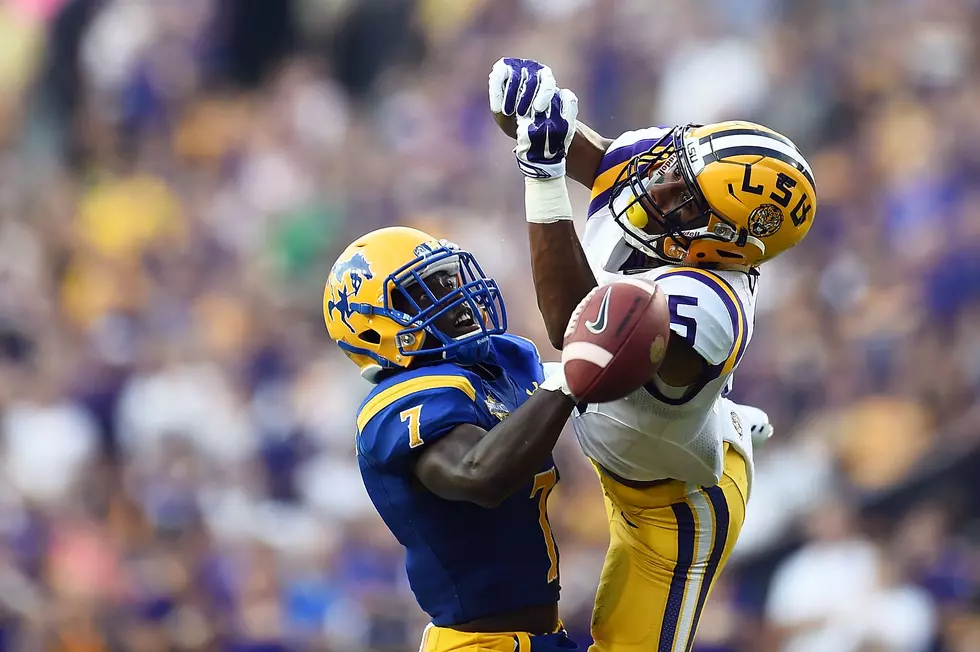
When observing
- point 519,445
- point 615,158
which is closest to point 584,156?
point 615,158

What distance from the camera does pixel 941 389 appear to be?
6.16 meters

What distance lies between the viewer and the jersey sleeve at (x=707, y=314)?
10.3 feet

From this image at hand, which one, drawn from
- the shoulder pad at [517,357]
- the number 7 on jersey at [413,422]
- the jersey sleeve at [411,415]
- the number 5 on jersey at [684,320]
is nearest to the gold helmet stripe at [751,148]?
the number 5 on jersey at [684,320]

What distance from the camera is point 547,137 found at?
10.3 feet

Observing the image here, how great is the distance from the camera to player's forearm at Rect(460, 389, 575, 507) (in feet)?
9.30

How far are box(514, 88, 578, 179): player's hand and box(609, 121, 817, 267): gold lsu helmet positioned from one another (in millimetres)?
304

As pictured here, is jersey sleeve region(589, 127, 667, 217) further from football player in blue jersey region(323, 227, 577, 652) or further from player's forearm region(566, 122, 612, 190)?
football player in blue jersey region(323, 227, 577, 652)

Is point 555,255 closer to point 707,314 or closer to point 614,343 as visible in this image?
point 707,314

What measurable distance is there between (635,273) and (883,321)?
3210mm

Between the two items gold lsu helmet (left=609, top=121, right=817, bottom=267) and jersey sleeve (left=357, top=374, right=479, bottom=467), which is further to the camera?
gold lsu helmet (left=609, top=121, right=817, bottom=267)

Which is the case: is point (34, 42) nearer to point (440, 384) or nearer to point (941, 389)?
point (941, 389)

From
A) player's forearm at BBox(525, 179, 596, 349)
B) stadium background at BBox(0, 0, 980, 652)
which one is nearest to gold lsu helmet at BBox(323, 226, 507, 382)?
player's forearm at BBox(525, 179, 596, 349)

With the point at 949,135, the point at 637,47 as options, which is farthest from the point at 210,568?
the point at 949,135

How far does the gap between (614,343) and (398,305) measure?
670 millimetres
